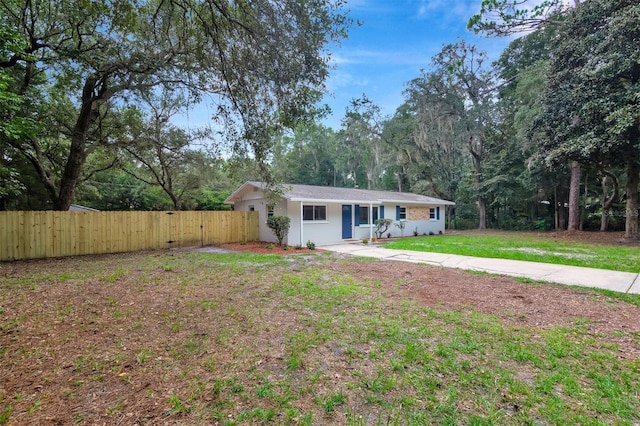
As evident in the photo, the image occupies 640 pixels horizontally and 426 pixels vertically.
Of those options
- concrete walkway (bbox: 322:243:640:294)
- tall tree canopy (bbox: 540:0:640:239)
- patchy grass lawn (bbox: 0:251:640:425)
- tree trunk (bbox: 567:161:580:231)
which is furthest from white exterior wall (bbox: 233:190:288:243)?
tree trunk (bbox: 567:161:580:231)

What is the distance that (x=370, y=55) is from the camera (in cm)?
A: 628

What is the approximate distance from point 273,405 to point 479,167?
23079mm

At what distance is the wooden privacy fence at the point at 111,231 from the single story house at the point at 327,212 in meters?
1.30

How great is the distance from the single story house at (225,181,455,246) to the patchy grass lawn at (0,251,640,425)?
6614 millimetres

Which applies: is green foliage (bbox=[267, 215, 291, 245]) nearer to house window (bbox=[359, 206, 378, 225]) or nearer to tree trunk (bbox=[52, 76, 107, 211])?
house window (bbox=[359, 206, 378, 225])

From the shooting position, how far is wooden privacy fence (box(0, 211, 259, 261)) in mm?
8508

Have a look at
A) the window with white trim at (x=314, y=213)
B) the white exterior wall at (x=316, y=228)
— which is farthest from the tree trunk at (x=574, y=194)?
the window with white trim at (x=314, y=213)

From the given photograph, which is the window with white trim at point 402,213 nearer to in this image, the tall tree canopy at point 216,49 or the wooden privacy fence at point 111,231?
the wooden privacy fence at point 111,231

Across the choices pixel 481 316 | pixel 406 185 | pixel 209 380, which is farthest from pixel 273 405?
pixel 406 185

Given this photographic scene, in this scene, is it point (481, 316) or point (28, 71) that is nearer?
point (481, 316)

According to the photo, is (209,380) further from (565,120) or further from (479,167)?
(479,167)

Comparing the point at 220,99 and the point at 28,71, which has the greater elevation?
the point at 28,71

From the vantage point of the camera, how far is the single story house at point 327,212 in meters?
12.6

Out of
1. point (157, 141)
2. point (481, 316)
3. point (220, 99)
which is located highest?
point (157, 141)
